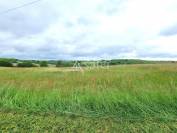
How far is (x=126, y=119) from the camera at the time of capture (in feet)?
16.6

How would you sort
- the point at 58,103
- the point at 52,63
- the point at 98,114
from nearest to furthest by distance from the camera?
the point at 98,114 → the point at 58,103 → the point at 52,63

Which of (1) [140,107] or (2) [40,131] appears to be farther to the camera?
(1) [140,107]

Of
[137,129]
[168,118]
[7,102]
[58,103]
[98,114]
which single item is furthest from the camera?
[7,102]

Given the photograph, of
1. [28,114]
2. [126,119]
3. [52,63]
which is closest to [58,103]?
[28,114]

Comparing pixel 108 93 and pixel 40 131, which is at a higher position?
pixel 108 93

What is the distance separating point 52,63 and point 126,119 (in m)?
47.3

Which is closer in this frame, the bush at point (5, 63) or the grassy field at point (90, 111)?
the grassy field at point (90, 111)

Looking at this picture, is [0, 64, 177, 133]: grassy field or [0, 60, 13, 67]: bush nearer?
[0, 64, 177, 133]: grassy field

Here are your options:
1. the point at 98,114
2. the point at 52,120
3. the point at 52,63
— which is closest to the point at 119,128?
the point at 98,114

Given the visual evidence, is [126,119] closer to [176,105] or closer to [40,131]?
[176,105]

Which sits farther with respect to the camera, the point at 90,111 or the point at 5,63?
the point at 5,63

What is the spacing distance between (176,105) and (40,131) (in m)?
2.95

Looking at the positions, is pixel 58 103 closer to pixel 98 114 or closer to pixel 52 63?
pixel 98 114

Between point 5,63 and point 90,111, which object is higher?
point 90,111
